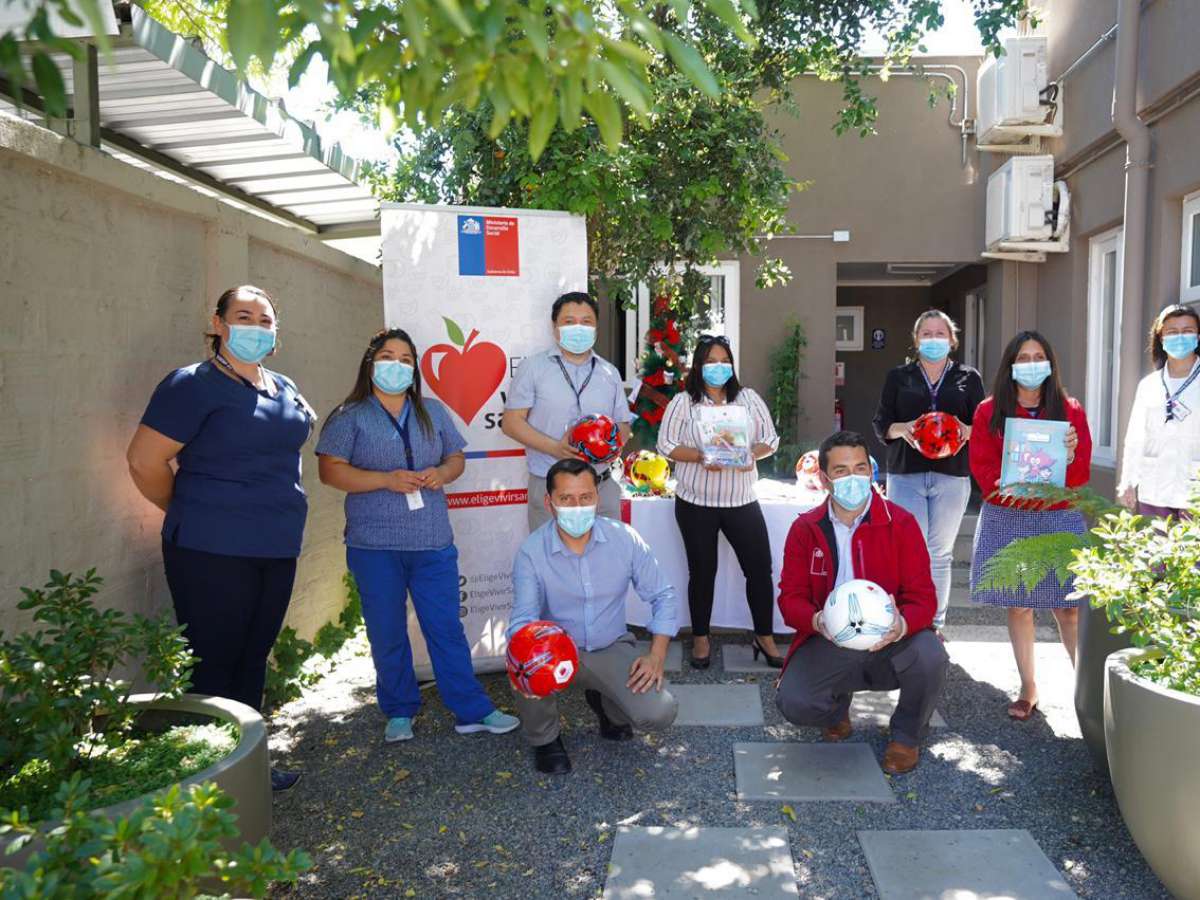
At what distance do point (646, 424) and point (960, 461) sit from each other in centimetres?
268

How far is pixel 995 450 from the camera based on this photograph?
14.5 ft

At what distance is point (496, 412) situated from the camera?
4930 millimetres

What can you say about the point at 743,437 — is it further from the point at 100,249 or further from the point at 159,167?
the point at 159,167

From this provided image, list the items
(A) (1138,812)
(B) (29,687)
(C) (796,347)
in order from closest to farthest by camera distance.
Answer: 1. (B) (29,687)
2. (A) (1138,812)
3. (C) (796,347)

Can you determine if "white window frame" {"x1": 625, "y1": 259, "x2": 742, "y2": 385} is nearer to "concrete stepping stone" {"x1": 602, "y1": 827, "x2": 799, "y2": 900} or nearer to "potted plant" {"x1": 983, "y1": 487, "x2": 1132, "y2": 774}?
"potted plant" {"x1": 983, "y1": 487, "x2": 1132, "y2": 774}

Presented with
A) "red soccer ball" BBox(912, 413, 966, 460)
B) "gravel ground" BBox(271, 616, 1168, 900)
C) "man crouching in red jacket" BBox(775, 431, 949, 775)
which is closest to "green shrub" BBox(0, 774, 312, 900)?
"gravel ground" BBox(271, 616, 1168, 900)

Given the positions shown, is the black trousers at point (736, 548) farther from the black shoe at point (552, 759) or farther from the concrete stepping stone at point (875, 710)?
the black shoe at point (552, 759)

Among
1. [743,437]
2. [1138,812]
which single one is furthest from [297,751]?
[1138,812]

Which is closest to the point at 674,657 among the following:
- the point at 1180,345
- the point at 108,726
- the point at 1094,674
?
the point at 1094,674

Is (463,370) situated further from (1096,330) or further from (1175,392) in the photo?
(1096,330)

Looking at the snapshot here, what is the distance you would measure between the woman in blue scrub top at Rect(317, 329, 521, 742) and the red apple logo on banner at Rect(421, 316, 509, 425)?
0.43 m

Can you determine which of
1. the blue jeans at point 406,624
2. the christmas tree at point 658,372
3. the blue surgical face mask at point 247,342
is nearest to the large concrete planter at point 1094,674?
the blue jeans at point 406,624

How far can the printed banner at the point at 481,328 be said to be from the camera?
477 centimetres

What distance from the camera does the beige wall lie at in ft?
10.0
